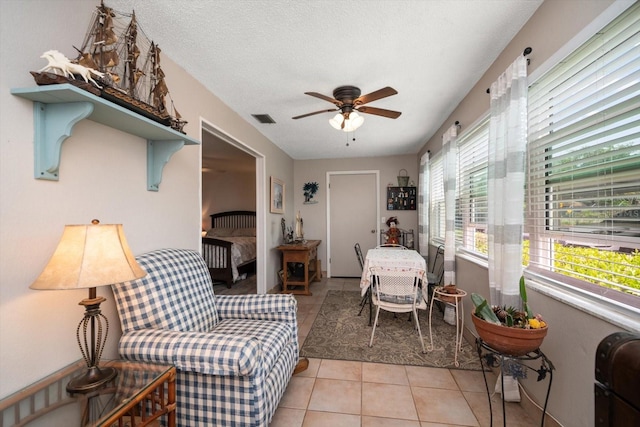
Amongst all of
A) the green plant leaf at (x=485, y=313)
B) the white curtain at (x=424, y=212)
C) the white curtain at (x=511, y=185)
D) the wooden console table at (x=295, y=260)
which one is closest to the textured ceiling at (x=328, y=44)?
the white curtain at (x=511, y=185)

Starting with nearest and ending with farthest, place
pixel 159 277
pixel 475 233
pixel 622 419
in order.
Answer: pixel 622 419
pixel 159 277
pixel 475 233

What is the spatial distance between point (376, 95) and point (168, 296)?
2070mm

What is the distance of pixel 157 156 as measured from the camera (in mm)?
1767

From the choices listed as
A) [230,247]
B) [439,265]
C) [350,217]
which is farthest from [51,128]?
[350,217]

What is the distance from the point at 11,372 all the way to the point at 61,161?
893mm

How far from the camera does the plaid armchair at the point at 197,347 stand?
124 cm

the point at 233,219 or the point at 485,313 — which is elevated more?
the point at 233,219

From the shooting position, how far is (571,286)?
137cm

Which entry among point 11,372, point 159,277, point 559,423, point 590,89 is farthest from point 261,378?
point 590,89

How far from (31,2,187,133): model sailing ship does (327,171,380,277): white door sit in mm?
3924

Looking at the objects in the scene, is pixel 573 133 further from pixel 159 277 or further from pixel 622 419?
pixel 159 277

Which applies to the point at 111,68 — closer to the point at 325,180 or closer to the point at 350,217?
the point at 325,180

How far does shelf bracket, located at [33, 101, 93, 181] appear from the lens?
109cm

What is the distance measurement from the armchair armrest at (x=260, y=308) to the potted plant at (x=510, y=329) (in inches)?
46.3
